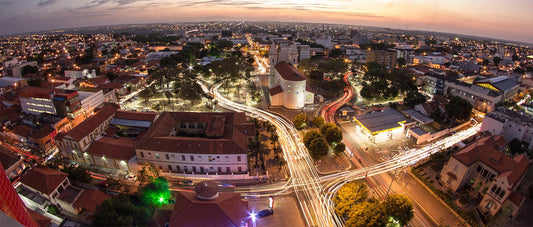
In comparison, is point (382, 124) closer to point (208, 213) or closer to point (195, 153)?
point (195, 153)

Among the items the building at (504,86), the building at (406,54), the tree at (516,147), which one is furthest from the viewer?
the building at (406,54)

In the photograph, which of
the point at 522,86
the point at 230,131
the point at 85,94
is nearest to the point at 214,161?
the point at 230,131

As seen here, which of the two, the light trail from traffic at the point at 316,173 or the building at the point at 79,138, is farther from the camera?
the building at the point at 79,138

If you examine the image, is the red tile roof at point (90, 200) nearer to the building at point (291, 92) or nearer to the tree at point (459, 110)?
the building at point (291, 92)

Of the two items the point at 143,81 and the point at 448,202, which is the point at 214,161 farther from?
the point at 143,81

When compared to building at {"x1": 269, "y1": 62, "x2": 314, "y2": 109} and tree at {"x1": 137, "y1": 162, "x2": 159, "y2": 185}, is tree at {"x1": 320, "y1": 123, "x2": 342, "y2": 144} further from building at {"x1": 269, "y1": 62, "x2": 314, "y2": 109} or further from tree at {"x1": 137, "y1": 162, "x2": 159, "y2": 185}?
tree at {"x1": 137, "y1": 162, "x2": 159, "y2": 185}

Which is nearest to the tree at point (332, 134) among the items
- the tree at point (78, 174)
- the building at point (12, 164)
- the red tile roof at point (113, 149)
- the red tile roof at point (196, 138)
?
the red tile roof at point (196, 138)

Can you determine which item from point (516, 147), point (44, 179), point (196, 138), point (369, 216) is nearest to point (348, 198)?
point (369, 216)
